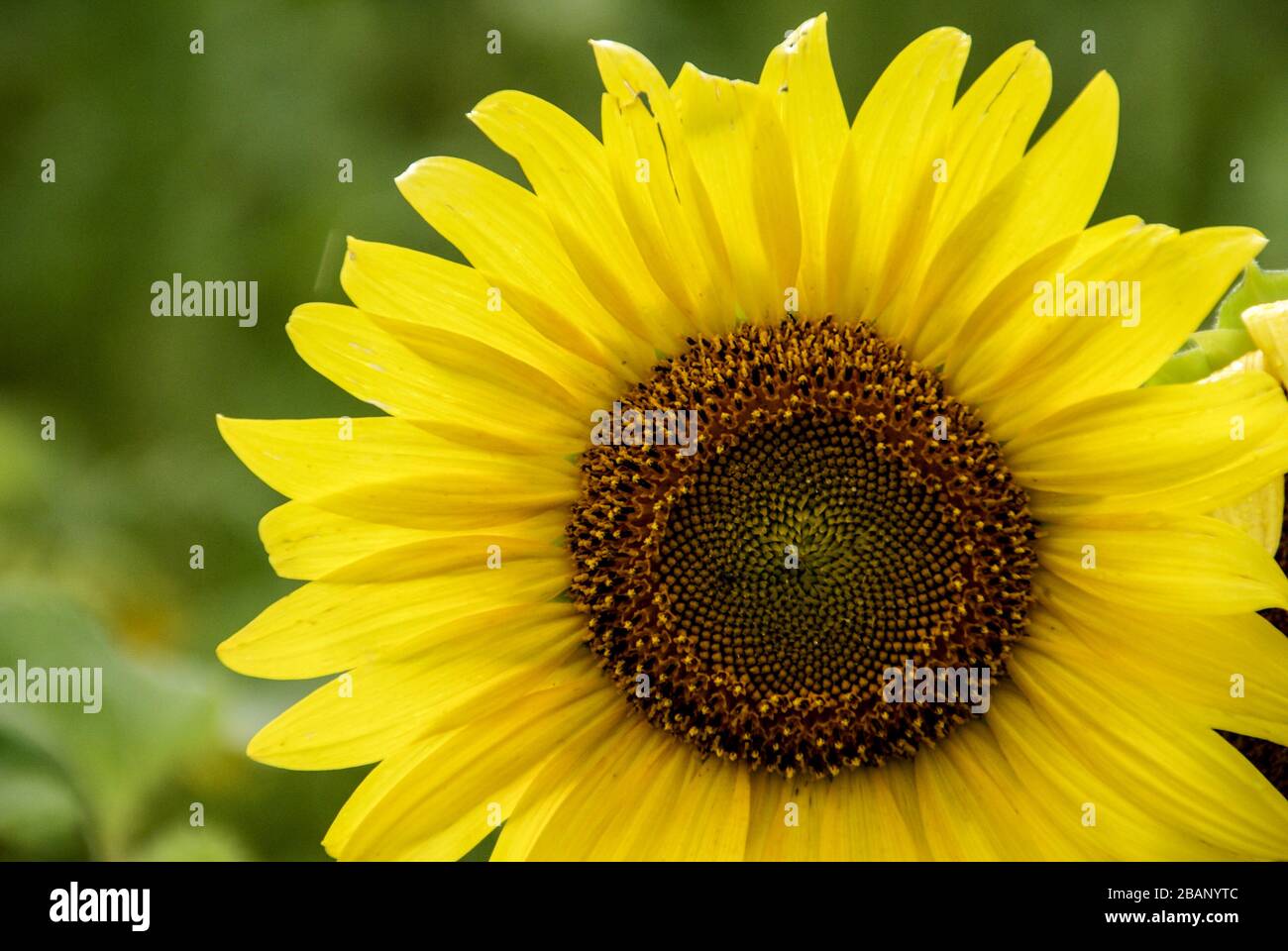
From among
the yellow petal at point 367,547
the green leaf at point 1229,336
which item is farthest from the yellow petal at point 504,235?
the green leaf at point 1229,336

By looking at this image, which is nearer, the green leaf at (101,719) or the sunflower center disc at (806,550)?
the sunflower center disc at (806,550)

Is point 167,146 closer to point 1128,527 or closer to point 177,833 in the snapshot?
point 177,833

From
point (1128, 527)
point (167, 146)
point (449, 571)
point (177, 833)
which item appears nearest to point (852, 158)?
point (1128, 527)

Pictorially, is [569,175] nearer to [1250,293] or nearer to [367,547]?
[367,547]

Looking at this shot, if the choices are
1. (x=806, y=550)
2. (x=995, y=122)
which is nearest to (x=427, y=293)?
(x=806, y=550)

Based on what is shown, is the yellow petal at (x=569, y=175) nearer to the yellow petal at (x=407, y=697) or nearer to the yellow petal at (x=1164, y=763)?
the yellow petal at (x=407, y=697)

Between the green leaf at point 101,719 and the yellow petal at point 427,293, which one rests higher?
the yellow petal at point 427,293
